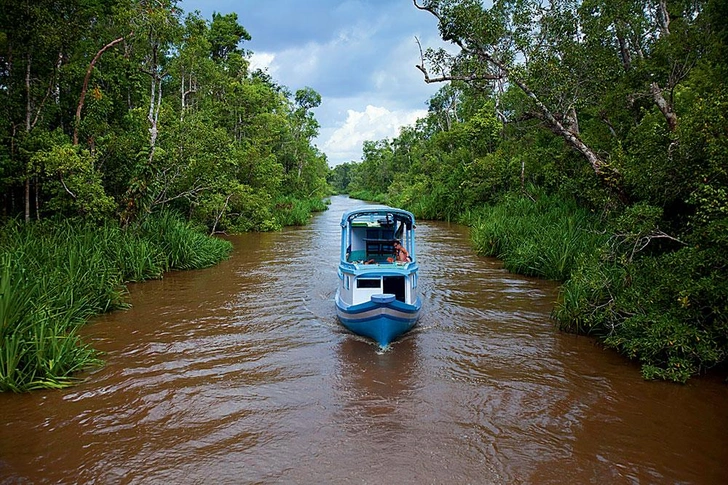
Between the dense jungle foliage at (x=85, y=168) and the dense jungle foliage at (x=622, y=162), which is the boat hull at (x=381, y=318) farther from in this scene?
the dense jungle foliage at (x=85, y=168)

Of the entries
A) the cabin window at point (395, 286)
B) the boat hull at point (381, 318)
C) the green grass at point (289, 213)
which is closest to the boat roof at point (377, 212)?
the cabin window at point (395, 286)

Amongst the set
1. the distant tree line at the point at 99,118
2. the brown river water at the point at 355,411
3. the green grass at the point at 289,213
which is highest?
the distant tree line at the point at 99,118

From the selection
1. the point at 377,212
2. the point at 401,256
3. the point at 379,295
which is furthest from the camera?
the point at 377,212

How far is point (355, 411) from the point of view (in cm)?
589

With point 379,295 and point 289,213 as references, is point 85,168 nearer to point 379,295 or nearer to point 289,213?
point 379,295

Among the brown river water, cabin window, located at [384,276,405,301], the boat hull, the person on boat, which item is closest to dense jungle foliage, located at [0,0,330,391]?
the brown river water

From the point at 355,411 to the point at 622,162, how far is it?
6.93 meters

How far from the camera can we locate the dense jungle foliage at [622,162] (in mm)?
6379

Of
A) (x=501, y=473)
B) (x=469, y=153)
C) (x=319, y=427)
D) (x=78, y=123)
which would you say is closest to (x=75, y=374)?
(x=319, y=427)

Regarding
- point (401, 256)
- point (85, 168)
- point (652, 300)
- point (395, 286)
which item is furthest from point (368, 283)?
point (85, 168)

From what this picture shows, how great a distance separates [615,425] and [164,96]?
2192cm

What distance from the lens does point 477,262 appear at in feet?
51.8

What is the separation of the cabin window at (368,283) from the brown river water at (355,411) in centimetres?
100

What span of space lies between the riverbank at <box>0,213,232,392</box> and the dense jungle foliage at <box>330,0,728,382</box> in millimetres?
8026
